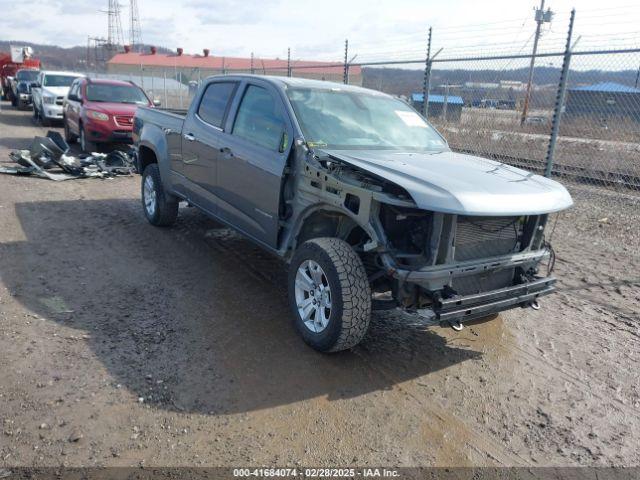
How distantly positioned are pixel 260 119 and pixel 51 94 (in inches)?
609

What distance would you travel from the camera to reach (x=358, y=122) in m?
4.86

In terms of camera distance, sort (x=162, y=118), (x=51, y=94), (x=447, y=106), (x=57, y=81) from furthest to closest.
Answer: (x=57, y=81), (x=51, y=94), (x=447, y=106), (x=162, y=118)

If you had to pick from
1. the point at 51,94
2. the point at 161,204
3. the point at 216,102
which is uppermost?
the point at 216,102

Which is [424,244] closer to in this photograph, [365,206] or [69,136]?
→ [365,206]

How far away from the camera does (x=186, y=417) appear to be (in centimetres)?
317

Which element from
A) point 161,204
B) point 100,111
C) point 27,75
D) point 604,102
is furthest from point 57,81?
point 604,102

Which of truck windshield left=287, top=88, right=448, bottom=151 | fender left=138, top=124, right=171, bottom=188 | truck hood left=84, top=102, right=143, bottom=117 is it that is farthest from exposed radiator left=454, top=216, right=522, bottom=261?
truck hood left=84, top=102, right=143, bottom=117

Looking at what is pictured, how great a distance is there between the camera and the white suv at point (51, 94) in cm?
1741

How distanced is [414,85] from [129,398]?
12.4 metres

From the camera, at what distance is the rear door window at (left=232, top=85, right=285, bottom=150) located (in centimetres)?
461

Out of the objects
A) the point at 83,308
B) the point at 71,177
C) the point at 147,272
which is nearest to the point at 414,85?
the point at 71,177

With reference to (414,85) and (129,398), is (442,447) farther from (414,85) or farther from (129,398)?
(414,85)

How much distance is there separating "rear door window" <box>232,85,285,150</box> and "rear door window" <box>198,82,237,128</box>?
1.06 feet

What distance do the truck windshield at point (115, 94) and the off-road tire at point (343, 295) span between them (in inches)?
416
